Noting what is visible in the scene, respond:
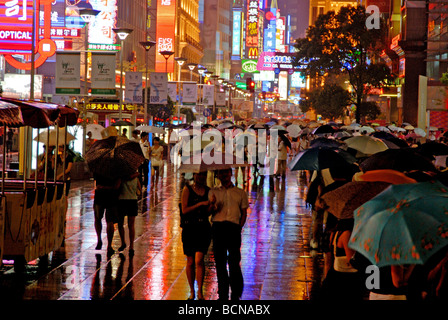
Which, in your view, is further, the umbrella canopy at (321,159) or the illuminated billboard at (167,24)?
the illuminated billboard at (167,24)

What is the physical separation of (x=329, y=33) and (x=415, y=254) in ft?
153

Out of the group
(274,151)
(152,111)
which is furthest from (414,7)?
(274,151)

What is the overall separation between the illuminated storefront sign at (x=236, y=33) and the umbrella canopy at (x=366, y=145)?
158 m

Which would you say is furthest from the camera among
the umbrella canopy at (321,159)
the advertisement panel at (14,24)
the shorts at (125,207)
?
the advertisement panel at (14,24)

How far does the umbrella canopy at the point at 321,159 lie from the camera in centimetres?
1148

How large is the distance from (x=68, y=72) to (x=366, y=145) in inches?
570

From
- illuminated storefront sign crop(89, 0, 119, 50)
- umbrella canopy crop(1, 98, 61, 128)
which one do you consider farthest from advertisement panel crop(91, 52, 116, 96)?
illuminated storefront sign crop(89, 0, 119, 50)

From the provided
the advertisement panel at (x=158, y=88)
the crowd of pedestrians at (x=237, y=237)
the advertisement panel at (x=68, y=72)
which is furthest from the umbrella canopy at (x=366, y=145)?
the advertisement panel at (x=158, y=88)

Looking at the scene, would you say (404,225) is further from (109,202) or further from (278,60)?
(278,60)

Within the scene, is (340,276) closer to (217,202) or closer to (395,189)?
(217,202)

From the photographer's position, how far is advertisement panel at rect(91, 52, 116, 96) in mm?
27219

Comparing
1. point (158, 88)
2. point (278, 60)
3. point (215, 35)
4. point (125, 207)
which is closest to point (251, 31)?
point (215, 35)

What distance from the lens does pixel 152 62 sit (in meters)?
86.8

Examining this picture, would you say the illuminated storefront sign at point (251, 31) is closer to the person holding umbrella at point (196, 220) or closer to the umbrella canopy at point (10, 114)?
the umbrella canopy at point (10, 114)
